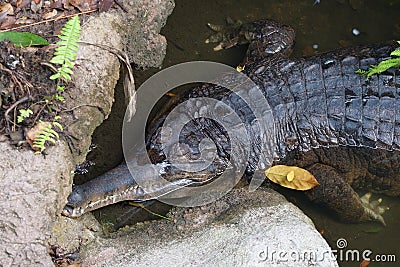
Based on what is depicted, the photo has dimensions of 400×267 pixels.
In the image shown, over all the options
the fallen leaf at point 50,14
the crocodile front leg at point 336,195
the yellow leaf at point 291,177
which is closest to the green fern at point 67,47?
the fallen leaf at point 50,14

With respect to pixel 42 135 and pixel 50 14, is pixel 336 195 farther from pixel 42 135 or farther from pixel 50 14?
pixel 50 14

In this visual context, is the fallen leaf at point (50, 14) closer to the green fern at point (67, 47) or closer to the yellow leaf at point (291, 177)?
the green fern at point (67, 47)

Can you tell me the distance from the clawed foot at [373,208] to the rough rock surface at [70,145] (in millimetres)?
2144

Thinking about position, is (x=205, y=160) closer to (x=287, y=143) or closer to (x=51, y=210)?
(x=287, y=143)

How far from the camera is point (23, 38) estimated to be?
146 inches

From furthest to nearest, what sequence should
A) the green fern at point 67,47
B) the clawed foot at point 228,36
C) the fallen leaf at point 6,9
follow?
the clawed foot at point 228,36, the fallen leaf at point 6,9, the green fern at point 67,47

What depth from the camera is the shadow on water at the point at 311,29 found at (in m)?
4.57

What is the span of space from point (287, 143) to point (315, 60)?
2.38ft

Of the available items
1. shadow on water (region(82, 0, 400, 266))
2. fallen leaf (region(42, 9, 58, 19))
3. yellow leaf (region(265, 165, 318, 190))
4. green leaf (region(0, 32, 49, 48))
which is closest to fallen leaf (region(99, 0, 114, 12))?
fallen leaf (region(42, 9, 58, 19))

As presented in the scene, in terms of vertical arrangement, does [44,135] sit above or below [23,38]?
below

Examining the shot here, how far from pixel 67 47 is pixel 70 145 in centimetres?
62

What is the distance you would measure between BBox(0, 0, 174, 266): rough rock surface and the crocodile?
48 cm
